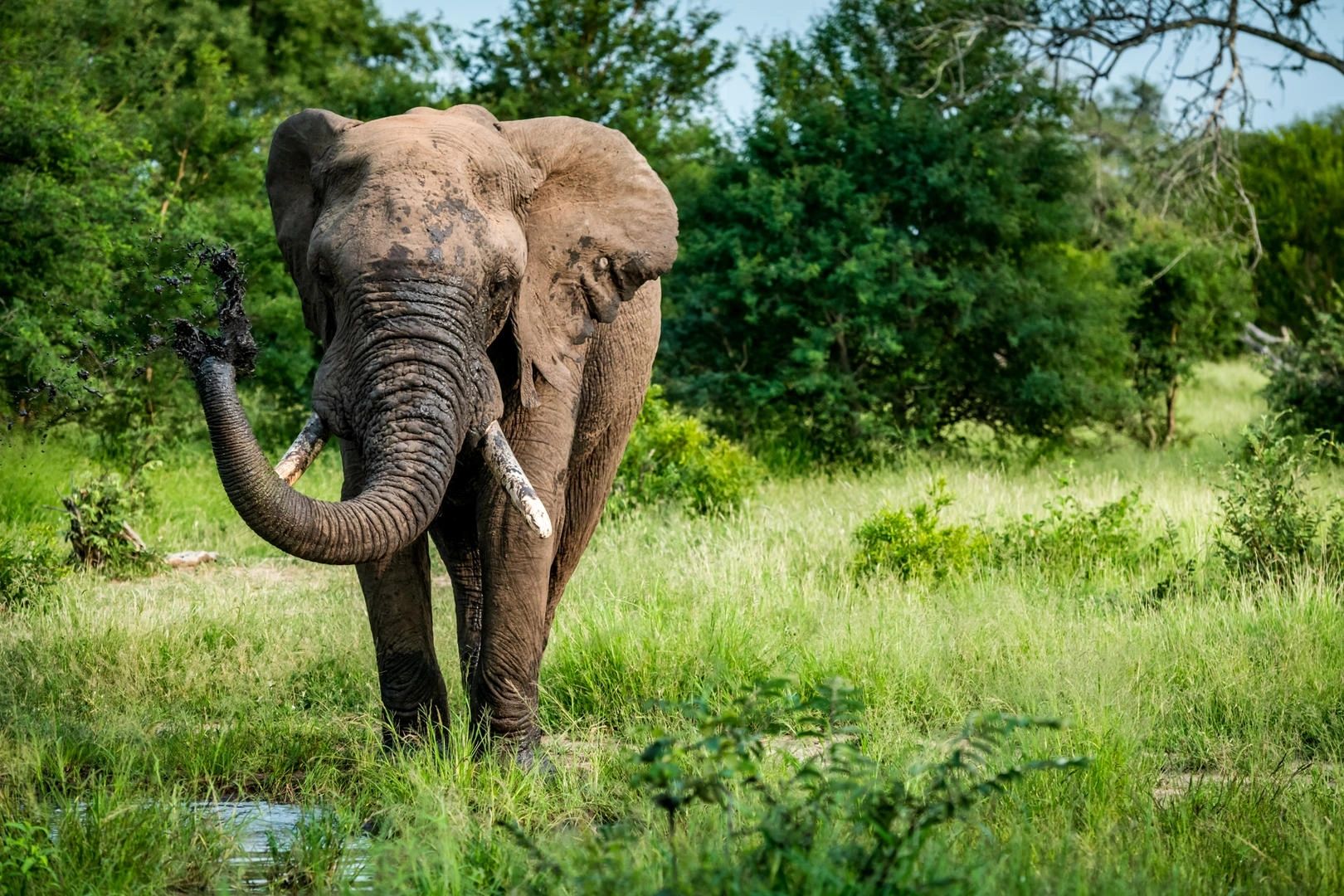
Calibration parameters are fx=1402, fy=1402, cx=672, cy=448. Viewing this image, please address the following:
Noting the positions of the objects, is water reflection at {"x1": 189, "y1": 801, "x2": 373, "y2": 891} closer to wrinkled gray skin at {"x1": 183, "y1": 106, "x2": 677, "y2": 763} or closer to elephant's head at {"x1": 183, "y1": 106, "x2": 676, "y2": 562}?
wrinkled gray skin at {"x1": 183, "y1": 106, "x2": 677, "y2": 763}

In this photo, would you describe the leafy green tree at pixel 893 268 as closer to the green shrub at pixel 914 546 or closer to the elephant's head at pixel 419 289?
the green shrub at pixel 914 546

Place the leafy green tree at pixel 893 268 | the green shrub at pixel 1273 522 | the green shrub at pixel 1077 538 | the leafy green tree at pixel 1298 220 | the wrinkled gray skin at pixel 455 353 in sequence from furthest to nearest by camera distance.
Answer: the leafy green tree at pixel 1298 220
the leafy green tree at pixel 893 268
the green shrub at pixel 1077 538
the green shrub at pixel 1273 522
the wrinkled gray skin at pixel 455 353

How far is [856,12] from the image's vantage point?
16406mm

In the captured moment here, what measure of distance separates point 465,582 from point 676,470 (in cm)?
563

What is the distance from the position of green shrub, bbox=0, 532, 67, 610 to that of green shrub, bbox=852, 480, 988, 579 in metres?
4.80

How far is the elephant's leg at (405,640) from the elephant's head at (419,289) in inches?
25.6

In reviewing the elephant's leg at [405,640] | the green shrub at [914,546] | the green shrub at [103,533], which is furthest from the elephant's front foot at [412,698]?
the green shrub at [103,533]

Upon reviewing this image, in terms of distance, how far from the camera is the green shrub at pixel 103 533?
9.38 meters

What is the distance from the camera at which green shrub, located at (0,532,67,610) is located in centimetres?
789

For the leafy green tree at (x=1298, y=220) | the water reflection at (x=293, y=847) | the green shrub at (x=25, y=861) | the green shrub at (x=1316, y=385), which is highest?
the leafy green tree at (x=1298, y=220)

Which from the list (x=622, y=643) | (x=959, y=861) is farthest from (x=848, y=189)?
(x=959, y=861)

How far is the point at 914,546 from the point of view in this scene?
28.8ft

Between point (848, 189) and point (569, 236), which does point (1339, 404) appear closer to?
point (848, 189)

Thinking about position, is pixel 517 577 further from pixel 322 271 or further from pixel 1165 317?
pixel 1165 317
